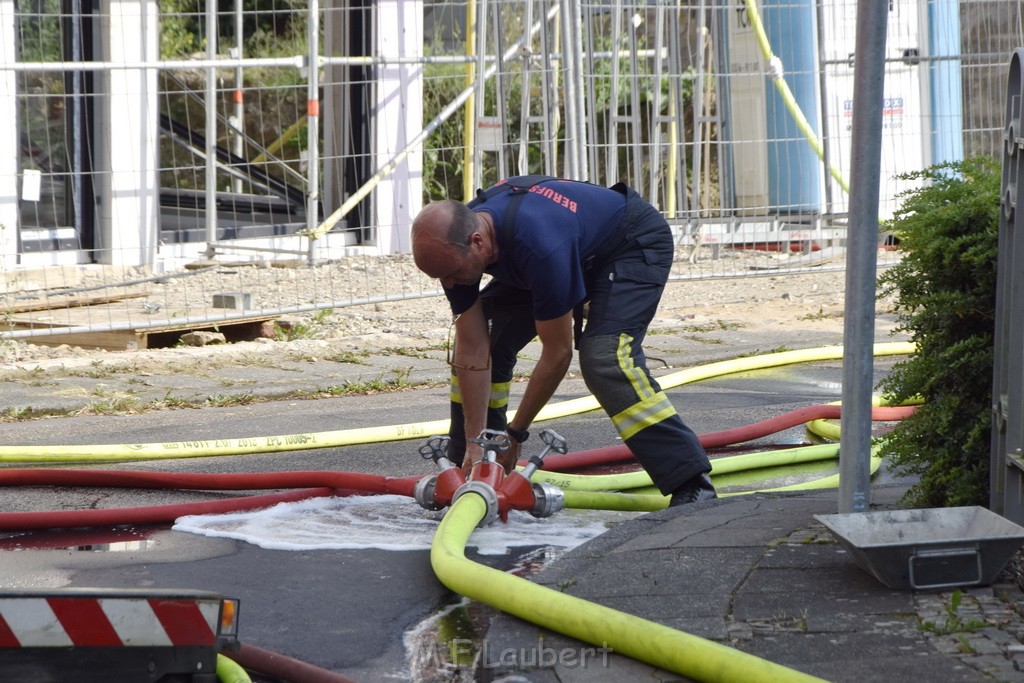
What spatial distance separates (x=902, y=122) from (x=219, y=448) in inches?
272

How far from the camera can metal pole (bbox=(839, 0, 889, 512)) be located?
3250 millimetres

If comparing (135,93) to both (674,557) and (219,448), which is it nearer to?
(219,448)

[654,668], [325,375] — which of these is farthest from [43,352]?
[654,668]

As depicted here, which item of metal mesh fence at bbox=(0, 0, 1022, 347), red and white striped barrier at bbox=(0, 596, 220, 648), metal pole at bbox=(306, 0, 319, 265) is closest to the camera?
red and white striped barrier at bbox=(0, 596, 220, 648)

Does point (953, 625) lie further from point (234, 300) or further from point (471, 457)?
point (234, 300)

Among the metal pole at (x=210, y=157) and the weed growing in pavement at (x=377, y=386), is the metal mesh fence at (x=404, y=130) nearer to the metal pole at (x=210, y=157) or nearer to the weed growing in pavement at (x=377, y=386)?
the metal pole at (x=210, y=157)

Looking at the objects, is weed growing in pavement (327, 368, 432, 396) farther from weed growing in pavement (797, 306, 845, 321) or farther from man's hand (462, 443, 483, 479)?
weed growing in pavement (797, 306, 845, 321)

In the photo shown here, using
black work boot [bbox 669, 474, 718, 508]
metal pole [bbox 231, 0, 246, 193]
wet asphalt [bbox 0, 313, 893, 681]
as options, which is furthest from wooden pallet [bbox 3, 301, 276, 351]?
black work boot [bbox 669, 474, 718, 508]

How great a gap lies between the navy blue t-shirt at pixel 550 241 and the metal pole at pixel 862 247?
89 centimetres

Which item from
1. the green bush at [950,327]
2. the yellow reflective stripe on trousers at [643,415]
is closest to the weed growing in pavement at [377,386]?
the yellow reflective stripe on trousers at [643,415]

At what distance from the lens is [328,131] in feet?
37.5

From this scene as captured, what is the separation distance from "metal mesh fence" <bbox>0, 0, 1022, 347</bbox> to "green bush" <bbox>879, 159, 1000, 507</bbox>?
504 cm

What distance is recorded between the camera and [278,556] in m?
3.87

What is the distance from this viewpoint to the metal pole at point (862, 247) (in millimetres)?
3250
